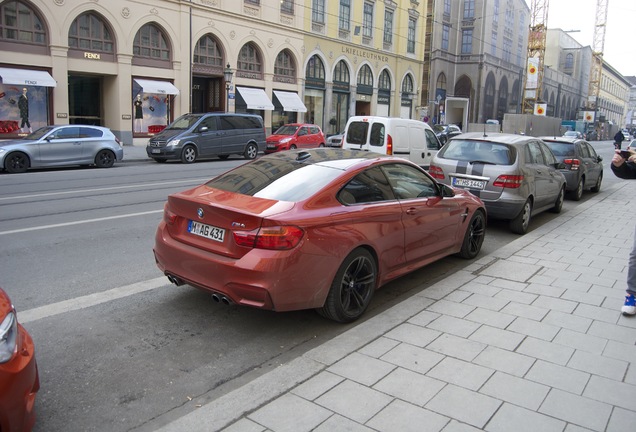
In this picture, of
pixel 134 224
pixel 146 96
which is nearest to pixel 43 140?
pixel 134 224

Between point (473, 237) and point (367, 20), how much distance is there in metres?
38.2

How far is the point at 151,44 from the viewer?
2712cm

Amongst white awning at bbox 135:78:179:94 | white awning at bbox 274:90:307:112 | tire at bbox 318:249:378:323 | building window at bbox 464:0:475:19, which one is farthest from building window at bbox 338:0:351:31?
tire at bbox 318:249:378:323

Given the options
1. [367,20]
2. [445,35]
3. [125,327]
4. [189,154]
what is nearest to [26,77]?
[189,154]

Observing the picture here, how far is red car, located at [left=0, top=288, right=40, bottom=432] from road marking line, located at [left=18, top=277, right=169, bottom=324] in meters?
1.99

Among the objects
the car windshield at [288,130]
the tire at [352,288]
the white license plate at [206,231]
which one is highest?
the car windshield at [288,130]

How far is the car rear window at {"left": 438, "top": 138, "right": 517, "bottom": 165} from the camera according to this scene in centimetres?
884

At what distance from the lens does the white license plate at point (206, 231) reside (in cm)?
433

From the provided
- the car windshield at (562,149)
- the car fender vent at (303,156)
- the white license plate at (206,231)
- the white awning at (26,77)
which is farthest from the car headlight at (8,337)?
the white awning at (26,77)

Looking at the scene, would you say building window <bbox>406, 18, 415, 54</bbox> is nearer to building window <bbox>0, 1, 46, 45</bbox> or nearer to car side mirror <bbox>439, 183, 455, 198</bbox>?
building window <bbox>0, 1, 46, 45</bbox>

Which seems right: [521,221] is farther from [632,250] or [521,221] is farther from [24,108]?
[24,108]

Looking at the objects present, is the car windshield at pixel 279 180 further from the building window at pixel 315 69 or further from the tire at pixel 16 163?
the building window at pixel 315 69

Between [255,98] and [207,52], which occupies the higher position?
[207,52]

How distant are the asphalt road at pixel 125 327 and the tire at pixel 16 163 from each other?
28.1 feet
